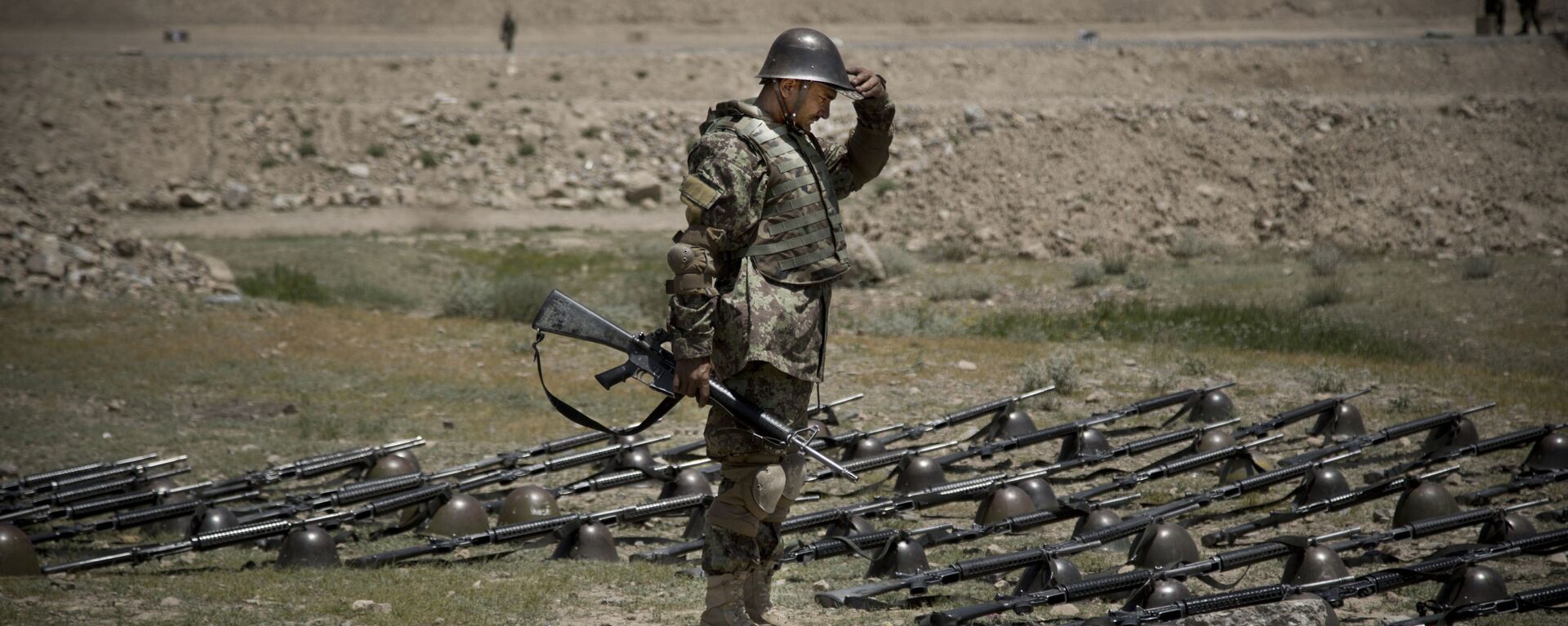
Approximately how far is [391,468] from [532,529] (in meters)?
2.01

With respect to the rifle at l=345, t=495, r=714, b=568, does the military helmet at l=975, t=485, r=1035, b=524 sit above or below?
below

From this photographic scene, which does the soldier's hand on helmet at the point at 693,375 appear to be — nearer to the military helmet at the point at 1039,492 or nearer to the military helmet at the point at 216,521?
the military helmet at the point at 1039,492

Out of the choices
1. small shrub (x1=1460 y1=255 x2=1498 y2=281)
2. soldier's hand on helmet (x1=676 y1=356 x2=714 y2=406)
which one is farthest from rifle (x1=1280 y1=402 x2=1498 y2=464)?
small shrub (x1=1460 y1=255 x2=1498 y2=281)

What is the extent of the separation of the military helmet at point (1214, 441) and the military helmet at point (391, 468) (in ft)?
15.4

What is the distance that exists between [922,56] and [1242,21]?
14.5m

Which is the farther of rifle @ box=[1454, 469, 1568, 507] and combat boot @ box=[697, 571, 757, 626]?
rifle @ box=[1454, 469, 1568, 507]

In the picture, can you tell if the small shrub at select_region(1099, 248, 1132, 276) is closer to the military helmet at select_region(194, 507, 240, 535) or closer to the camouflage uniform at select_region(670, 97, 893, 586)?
the military helmet at select_region(194, 507, 240, 535)

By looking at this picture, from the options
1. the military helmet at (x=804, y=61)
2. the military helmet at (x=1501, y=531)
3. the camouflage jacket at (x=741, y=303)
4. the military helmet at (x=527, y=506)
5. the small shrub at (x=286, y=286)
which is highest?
the military helmet at (x=804, y=61)

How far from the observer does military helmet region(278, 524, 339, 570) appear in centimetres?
648

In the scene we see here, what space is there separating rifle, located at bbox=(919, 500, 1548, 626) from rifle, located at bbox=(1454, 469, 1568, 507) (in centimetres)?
91

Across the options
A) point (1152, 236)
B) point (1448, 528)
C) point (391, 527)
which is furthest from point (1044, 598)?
point (1152, 236)

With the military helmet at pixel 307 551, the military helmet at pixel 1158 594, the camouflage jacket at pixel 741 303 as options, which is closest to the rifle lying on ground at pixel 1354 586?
the military helmet at pixel 1158 594

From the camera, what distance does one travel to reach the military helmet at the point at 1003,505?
7082 millimetres

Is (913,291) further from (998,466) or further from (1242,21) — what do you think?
(1242,21)
